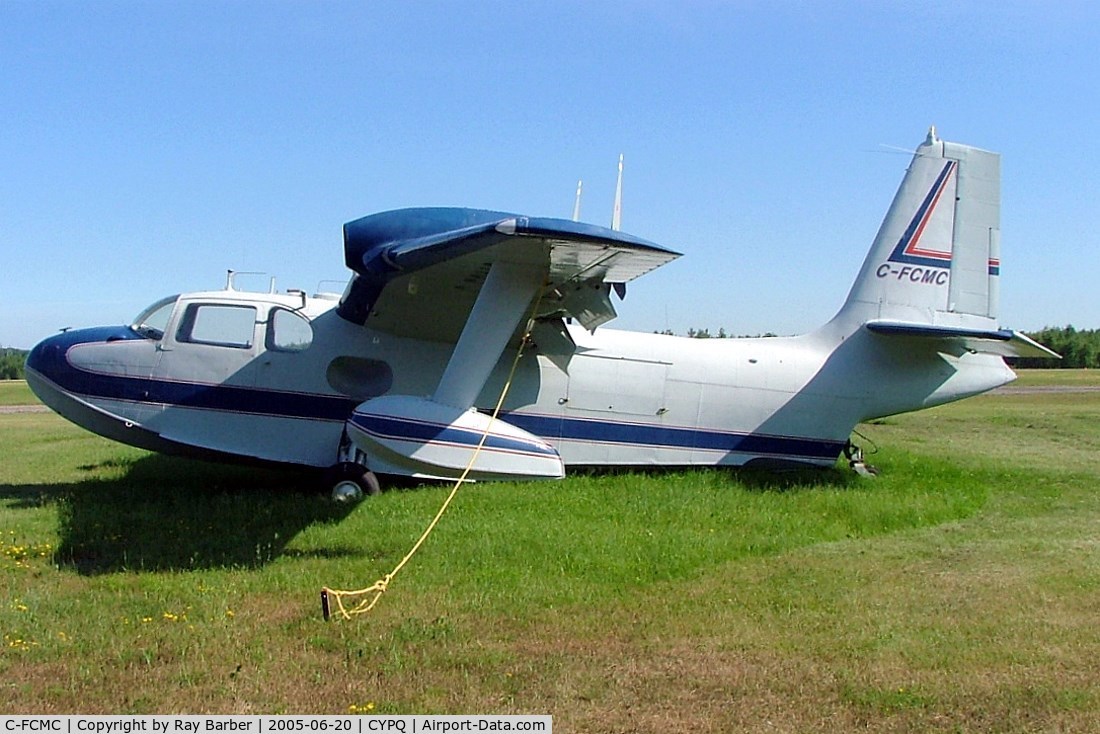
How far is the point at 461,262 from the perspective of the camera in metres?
8.34

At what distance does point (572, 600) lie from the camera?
619 cm

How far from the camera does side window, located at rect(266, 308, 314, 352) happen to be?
1023 cm

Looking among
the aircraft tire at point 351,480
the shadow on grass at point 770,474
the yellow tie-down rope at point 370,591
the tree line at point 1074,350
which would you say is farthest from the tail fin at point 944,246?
the tree line at point 1074,350

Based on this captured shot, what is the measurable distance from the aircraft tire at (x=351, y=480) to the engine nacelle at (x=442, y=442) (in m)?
2.05

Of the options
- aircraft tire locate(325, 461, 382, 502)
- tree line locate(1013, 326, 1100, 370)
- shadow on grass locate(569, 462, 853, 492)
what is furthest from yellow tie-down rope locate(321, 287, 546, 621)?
tree line locate(1013, 326, 1100, 370)

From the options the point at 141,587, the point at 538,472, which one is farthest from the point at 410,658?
the point at 538,472

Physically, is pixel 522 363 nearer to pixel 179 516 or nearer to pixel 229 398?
pixel 229 398

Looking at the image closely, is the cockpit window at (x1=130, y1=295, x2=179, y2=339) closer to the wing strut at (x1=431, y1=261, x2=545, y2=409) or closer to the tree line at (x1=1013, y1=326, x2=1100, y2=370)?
the wing strut at (x1=431, y1=261, x2=545, y2=409)

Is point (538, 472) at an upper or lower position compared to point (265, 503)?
upper

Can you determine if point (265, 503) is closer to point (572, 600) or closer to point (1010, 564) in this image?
point (572, 600)

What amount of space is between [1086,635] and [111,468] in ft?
39.1

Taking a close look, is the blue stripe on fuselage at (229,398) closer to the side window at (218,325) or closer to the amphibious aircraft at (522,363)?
the amphibious aircraft at (522,363)

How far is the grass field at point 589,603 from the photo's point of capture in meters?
4.51

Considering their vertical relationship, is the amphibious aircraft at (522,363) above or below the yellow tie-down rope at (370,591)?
above
